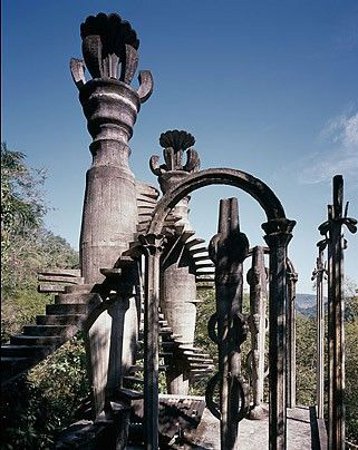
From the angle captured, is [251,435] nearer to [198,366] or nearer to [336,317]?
[198,366]

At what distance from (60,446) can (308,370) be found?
2342 cm

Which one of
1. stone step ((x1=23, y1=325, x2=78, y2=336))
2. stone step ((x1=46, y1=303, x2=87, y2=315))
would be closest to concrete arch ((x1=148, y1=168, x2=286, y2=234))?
stone step ((x1=46, y1=303, x2=87, y2=315))

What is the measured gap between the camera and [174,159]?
41.1 ft

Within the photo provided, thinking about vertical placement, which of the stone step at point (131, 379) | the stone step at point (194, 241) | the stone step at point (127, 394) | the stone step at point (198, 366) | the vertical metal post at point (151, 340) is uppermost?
the stone step at point (194, 241)

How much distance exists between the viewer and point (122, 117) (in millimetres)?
7473

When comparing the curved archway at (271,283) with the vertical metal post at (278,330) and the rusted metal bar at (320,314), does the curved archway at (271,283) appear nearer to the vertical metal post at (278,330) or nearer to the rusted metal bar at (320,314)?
the vertical metal post at (278,330)

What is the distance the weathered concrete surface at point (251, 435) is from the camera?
7.39 meters

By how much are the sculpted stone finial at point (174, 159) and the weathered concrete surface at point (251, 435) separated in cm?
694

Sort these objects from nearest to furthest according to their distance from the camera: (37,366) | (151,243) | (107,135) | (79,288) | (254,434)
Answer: (151,243) < (79,288) < (107,135) < (254,434) < (37,366)

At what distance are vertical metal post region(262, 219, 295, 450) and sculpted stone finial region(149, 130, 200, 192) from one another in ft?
23.9

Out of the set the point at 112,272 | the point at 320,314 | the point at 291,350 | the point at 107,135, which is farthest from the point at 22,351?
the point at 291,350

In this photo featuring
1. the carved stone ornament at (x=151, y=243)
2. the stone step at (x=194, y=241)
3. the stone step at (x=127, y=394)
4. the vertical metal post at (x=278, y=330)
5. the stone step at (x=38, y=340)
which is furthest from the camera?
the stone step at (x=194, y=241)

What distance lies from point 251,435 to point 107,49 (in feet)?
27.3

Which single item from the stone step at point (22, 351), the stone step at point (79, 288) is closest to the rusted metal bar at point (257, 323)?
the stone step at point (79, 288)
